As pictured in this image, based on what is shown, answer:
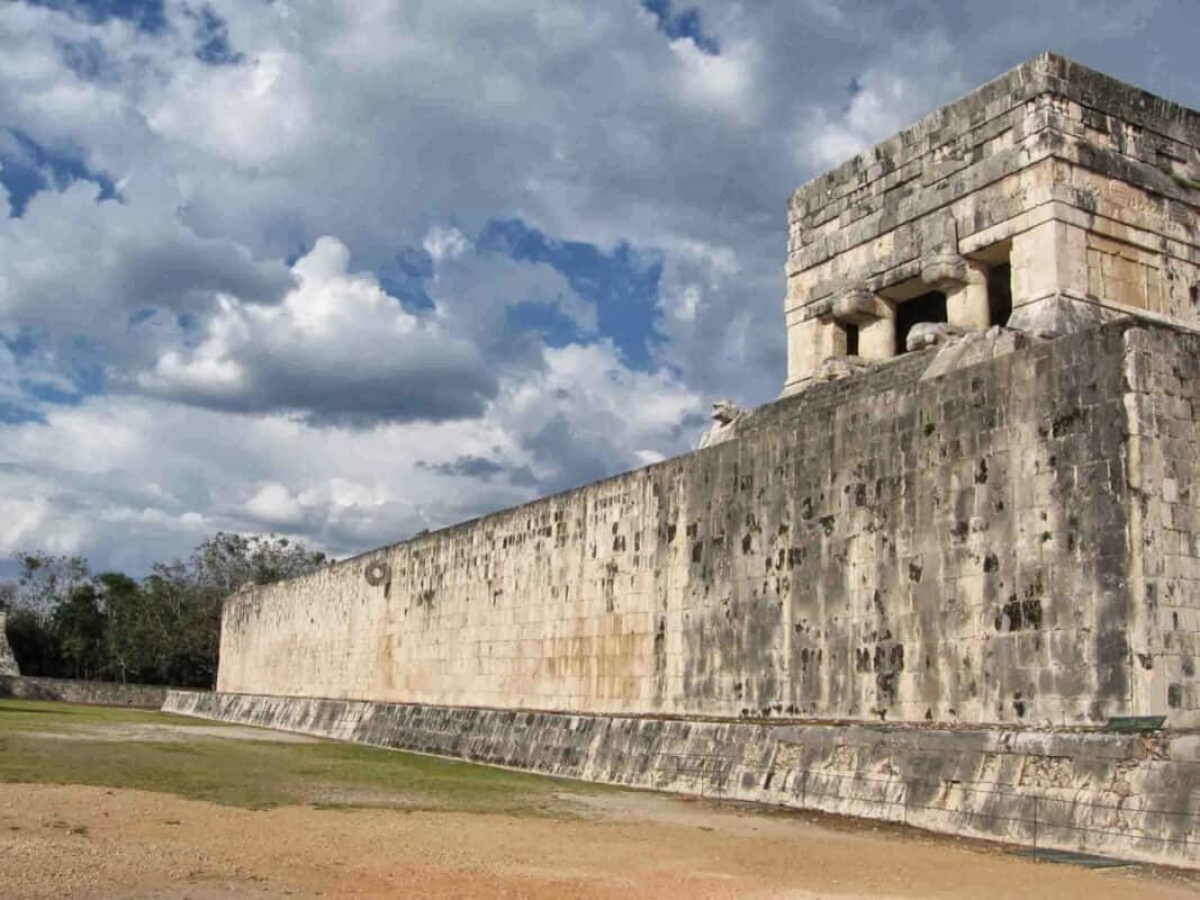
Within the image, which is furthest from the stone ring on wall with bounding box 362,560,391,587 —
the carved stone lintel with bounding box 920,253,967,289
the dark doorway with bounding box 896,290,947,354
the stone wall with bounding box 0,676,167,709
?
the stone wall with bounding box 0,676,167,709

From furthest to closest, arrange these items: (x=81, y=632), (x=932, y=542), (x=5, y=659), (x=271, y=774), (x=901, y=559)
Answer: (x=81, y=632)
(x=5, y=659)
(x=271, y=774)
(x=901, y=559)
(x=932, y=542)

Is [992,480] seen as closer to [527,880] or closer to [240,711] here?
[527,880]

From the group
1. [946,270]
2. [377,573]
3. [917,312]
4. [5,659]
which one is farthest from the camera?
[5,659]

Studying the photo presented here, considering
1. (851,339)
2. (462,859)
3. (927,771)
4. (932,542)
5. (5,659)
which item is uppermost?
(851,339)

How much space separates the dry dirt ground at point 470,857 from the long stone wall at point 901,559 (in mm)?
1930

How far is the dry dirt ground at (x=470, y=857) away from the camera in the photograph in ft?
16.7

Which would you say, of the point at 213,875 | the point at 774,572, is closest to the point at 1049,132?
the point at 774,572

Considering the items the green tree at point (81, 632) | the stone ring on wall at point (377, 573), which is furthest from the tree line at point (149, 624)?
the stone ring on wall at point (377, 573)

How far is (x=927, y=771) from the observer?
8016 millimetres

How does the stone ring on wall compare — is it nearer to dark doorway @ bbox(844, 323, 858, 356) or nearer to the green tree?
dark doorway @ bbox(844, 323, 858, 356)

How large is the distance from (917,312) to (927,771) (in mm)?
7515

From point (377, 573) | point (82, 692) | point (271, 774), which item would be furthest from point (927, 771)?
point (82, 692)

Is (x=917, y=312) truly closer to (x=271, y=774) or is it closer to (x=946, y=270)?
(x=946, y=270)

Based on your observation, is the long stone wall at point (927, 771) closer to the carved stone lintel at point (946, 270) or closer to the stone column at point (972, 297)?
the stone column at point (972, 297)
